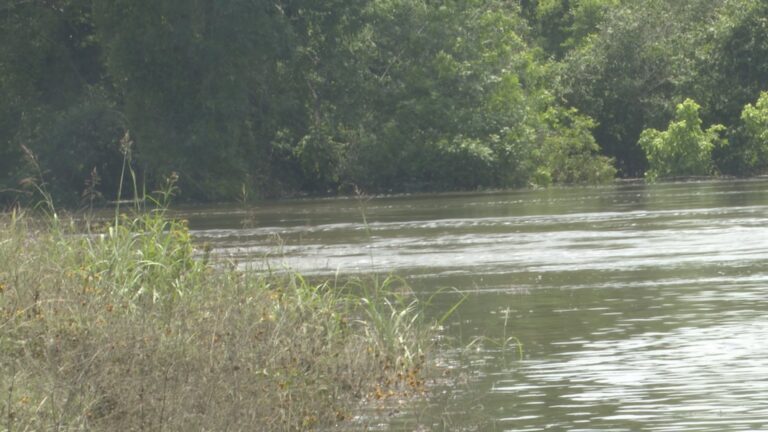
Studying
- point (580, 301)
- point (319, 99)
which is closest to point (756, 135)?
point (319, 99)

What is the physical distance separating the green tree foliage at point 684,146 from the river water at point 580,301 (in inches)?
677

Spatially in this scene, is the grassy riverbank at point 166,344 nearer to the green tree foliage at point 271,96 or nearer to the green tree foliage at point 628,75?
the green tree foliage at point 271,96

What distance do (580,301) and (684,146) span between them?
3888cm

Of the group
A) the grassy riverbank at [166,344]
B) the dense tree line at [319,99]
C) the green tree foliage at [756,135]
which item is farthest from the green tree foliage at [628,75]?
the grassy riverbank at [166,344]

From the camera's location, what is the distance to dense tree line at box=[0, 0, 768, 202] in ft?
168

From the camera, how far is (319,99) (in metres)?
54.4

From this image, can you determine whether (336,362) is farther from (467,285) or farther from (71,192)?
(71,192)

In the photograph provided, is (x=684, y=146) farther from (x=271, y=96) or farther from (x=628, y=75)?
(x=271, y=96)

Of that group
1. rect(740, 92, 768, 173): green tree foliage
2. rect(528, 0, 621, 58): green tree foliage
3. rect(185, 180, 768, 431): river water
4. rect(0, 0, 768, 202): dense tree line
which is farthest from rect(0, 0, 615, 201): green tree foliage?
rect(528, 0, 621, 58): green tree foliage

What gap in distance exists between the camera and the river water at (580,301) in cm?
1160

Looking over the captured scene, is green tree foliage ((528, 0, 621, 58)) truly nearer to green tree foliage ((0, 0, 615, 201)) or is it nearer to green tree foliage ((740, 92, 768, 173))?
green tree foliage ((0, 0, 615, 201))

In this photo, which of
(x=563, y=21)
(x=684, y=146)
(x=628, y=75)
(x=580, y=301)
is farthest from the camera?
(x=563, y=21)

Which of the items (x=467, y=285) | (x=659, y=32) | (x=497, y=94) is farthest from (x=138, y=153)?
(x=467, y=285)

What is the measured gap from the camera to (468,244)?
90.8 ft
